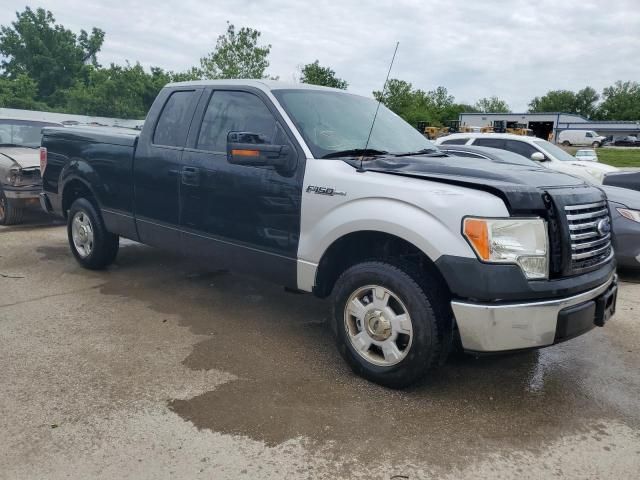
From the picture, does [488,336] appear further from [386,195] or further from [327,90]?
[327,90]

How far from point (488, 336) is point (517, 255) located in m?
0.48

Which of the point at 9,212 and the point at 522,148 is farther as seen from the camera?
the point at 522,148

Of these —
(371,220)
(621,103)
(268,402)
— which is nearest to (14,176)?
(268,402)

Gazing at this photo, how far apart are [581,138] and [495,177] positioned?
61851 mm

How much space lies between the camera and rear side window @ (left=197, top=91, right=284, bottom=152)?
4176 millimetres

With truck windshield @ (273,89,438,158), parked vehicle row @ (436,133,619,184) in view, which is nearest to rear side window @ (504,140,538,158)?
parked vehicle row @ (436,133,619,184)

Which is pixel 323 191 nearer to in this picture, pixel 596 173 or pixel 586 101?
pixel 596 173

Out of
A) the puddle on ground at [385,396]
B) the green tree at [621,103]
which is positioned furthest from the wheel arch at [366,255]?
the green tree at [621,103]

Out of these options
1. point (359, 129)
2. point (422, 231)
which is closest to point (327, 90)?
point (359, 129)

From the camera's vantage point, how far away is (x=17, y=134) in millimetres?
9328

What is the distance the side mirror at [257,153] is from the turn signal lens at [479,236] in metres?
1.35

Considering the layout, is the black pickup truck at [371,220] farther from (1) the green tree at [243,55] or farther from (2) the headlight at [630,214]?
(1) the green tree at [243,55]

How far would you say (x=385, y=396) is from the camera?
133 inches

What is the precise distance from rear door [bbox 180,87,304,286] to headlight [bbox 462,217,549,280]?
1.31 meters
